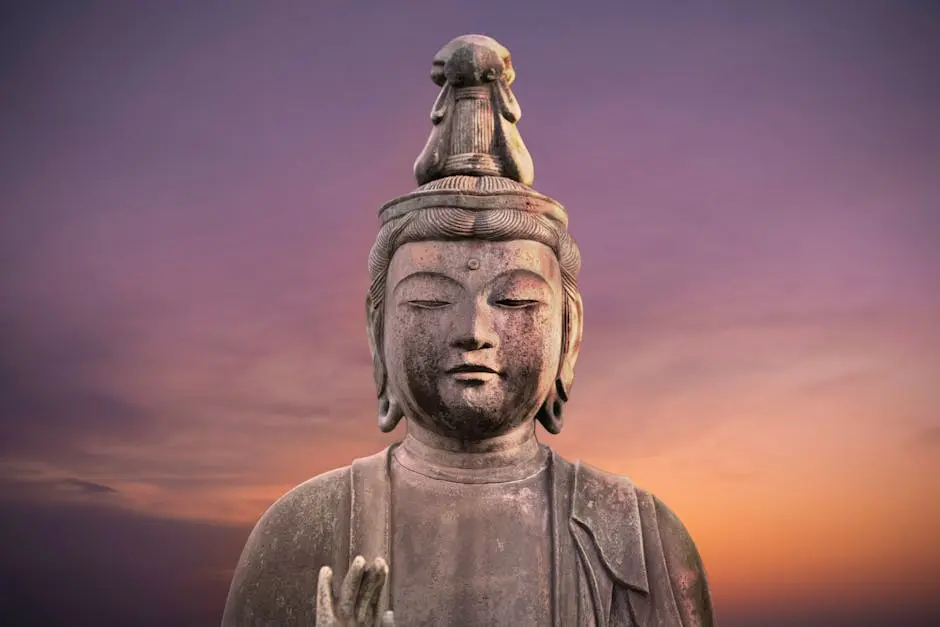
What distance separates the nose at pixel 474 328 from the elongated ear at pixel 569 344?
86cm

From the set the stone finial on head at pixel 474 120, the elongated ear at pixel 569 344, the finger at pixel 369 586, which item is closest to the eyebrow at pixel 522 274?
the elongated ear at pixel 569 344

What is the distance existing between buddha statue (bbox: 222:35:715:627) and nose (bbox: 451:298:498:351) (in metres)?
0.01

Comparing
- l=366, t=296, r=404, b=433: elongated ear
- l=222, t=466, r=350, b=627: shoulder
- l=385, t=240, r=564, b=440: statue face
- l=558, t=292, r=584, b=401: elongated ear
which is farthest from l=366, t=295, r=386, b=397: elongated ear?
l=558, t=292, r=584, b=401: elongated ear

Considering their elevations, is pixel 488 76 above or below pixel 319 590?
above

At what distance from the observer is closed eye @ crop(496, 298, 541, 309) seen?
23.2 feet

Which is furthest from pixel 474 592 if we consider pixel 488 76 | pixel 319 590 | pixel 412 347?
pixel 488 76

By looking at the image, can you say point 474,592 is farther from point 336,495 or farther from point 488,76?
point 488,76

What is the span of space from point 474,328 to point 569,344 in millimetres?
1043

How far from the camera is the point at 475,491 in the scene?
23.2 feet

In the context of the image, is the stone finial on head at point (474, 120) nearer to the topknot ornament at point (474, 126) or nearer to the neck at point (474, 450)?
the topknot ornament at point (474, 126)

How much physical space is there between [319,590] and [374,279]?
94.5 inches

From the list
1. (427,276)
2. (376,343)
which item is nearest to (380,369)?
(376,343)

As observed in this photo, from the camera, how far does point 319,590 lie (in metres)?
5.97

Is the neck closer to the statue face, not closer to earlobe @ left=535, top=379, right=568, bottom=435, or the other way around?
the statue face
